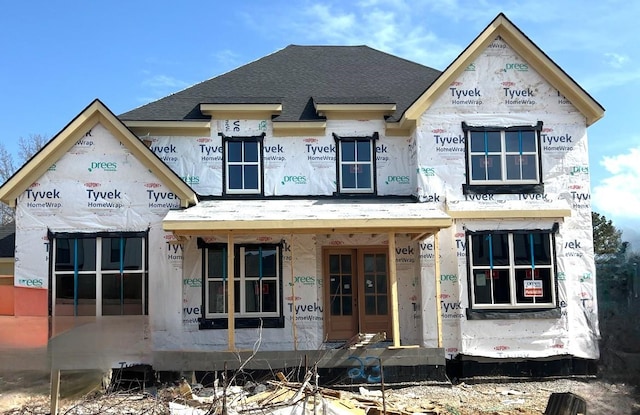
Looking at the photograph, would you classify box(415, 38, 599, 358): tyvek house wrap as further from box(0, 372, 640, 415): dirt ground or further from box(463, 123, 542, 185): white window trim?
box(0, 372, 640, 415): dirt ground

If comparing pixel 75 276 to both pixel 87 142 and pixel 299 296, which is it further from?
pixel 299 296

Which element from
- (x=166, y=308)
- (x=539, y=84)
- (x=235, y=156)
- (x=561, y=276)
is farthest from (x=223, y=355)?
(x=539, y=84)

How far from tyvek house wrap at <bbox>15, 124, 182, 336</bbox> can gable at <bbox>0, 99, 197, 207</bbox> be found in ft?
0.31

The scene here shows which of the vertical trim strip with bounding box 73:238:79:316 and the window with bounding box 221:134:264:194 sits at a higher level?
the window with bounding box 221:134:264:194

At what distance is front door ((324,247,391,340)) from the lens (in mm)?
14953

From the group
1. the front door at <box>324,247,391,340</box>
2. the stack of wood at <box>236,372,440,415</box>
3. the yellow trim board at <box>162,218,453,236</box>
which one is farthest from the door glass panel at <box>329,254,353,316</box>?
the stack of wood at <box>236,372,440,415</box>

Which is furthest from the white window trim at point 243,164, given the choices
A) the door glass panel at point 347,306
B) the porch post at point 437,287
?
the porch post at point 437,287

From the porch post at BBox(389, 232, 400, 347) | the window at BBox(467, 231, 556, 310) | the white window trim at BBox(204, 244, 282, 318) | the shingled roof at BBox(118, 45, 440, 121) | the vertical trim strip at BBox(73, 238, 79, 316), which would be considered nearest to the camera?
the porch post at BBox(389, 232, 400, 347)

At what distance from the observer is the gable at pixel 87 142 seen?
532 inches

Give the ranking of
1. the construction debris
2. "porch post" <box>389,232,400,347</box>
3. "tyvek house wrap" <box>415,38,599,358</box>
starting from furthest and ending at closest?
"tyvek house wrap" <box>415,38,599,358</box>, "porch post" <box>389,232,400,347</box>, the construction debris

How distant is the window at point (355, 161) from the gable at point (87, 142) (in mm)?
3804

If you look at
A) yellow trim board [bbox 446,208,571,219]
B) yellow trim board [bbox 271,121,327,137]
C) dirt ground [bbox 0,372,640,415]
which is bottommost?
dirt ground [bbox 0,372,640,415]

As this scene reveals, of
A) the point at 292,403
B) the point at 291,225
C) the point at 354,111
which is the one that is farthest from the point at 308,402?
the point at 354,111

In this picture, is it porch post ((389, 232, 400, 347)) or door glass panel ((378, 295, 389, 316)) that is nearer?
porch post ((389, 232, 400, 347))
